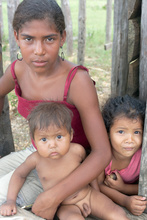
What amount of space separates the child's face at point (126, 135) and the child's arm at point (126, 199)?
293mm

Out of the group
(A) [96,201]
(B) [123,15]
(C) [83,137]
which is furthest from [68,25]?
(A) [96,201]

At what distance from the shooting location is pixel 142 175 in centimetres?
190

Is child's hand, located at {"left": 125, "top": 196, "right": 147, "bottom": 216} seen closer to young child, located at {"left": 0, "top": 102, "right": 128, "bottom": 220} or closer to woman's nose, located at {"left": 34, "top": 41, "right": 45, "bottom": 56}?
young child, located at {"left": 0, "top": 102, "right": 128, "bottom": 220}

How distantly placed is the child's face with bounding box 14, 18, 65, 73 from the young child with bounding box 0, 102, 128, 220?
31 centimetres

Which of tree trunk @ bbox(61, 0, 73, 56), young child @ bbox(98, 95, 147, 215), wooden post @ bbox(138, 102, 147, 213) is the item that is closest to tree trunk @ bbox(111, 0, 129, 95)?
young child @ bbox(98, 95, 147, 215)

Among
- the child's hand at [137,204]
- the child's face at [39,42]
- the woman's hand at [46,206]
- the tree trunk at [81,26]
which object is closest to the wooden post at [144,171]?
the child's hand at [137,204]

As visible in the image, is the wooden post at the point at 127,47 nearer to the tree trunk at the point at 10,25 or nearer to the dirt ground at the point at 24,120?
the dirt ground at the point at 24,120

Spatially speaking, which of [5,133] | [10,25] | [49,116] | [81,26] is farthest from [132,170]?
[81,26]

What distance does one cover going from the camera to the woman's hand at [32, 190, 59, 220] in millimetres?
1912

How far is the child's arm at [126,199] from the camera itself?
1.98 meters

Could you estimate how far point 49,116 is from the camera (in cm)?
195

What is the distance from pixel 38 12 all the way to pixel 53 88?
22.0 inches

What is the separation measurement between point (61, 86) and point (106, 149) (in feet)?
1.84

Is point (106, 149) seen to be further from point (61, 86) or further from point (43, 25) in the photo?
point (43, 25)
